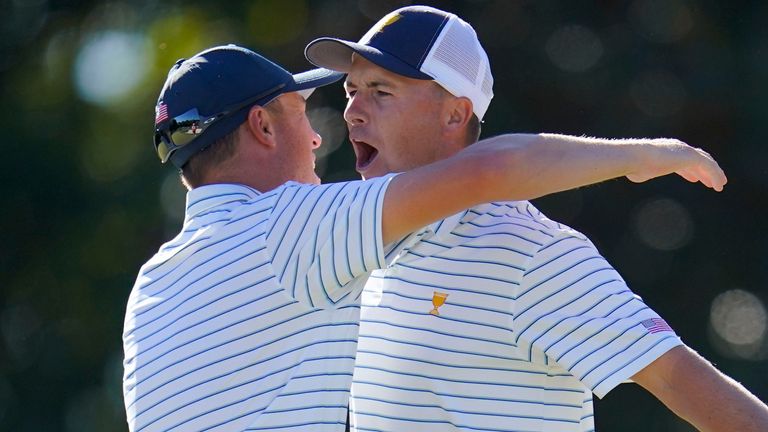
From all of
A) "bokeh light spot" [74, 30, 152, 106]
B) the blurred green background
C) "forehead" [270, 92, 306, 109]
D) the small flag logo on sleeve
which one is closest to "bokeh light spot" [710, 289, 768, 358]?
the blurred green background

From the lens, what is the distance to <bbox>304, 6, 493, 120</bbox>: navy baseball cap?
9.70 ft

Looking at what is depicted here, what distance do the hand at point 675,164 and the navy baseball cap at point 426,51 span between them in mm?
728

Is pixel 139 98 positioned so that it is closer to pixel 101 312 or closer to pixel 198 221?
pixel 101 312

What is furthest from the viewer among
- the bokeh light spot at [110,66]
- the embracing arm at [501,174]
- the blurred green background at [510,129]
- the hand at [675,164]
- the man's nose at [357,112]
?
the bokeh light spot at [110,66]

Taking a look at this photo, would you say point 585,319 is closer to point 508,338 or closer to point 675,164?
point 508,338

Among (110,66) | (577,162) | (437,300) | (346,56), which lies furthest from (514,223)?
(110,66)

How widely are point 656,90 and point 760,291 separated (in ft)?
4.66

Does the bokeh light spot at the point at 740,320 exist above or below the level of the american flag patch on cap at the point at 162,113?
below

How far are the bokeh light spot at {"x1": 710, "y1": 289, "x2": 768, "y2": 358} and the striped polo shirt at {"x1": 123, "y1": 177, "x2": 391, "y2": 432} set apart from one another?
228 inches

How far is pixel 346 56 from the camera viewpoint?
3.16m

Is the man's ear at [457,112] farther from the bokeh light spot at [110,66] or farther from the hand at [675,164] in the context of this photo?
the bokeh light spot at [110,66]

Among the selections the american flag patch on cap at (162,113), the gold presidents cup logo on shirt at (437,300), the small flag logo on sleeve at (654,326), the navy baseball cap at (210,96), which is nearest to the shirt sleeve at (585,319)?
the small flag logo on sleeve at (654,326)

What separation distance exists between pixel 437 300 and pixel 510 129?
5396 mm

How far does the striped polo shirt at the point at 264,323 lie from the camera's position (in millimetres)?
2379
